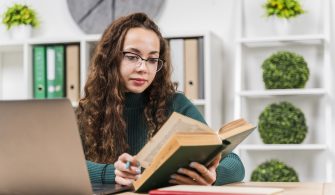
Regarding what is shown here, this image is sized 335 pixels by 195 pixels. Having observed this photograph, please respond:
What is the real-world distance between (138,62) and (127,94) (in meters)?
0.18

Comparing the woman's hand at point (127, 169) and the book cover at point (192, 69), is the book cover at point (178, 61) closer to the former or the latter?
the book cover at point (192, 69)

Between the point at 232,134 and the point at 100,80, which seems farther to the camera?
the point at 100,80

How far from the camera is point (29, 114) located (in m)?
1.16

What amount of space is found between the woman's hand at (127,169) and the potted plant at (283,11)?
1.75 m

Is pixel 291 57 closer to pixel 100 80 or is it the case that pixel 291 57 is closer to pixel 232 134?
pixel 100 80

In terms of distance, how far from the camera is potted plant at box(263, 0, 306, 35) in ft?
9.91

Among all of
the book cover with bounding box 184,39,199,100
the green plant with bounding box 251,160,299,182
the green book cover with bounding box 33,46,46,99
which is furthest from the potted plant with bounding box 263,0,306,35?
the green book cover with bounding box 33,46,46,99

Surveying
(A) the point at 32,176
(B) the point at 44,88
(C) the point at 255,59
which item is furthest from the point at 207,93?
(A) the point at 32,176

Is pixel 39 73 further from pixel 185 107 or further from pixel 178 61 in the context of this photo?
pixel 185 107

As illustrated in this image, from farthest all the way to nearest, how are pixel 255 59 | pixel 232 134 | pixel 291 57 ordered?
pixel 255 59 < pixel 291 57 < pixel 232 134

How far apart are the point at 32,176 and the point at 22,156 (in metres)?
0.05

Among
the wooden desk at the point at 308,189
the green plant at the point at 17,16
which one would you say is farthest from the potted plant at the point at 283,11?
the wooden desk at the point at 308,189

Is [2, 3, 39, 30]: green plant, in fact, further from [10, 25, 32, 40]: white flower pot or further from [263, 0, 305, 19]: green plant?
[263, 0, 305, 19]: green plant

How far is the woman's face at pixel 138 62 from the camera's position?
6.63 ft
